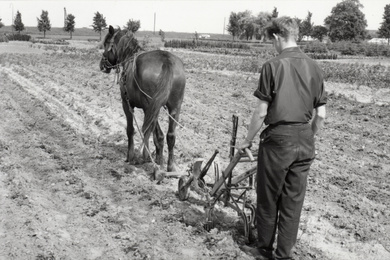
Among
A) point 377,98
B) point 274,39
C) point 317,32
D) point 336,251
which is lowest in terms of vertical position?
point 336,251

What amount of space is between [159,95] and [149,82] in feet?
1.25

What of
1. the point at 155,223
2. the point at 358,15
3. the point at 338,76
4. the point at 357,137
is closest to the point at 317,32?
the point at 358,15

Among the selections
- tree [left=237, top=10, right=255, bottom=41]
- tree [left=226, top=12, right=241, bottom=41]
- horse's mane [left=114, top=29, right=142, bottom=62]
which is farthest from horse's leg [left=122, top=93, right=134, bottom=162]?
tree [left=237, top=10, right=255, bottom=41]

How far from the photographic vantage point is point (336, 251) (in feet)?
14.3

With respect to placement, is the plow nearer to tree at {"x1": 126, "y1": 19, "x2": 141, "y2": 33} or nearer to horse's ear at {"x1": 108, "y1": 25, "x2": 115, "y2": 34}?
horse's ear at {"x1": 108, "y1": 25, "x2": 115, "y2": 34}

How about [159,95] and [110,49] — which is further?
[110,49]

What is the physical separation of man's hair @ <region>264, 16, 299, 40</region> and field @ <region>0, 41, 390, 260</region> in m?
2.33

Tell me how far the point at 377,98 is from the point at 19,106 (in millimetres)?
12493

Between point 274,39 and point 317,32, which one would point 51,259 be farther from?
point 317,32

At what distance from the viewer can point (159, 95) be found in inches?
229

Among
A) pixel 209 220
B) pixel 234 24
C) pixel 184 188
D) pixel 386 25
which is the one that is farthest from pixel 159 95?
pixel 234 24

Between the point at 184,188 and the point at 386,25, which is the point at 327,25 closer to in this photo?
the point at 386,25

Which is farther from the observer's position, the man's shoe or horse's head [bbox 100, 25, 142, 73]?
horse's head [bbox 100, 25, 142, 73]

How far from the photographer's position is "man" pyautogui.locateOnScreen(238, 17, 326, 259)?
3.43 m
